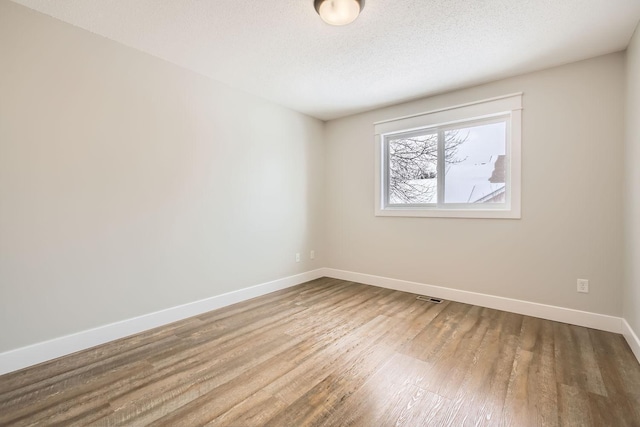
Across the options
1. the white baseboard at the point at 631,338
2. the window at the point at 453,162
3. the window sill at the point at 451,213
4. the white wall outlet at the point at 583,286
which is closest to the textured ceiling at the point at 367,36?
the window at the point at 453,162

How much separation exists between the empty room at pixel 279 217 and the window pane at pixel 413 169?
36 millimetres

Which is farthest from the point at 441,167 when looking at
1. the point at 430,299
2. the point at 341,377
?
the point at 341,377

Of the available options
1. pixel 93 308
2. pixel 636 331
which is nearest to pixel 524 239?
pixel 636 331

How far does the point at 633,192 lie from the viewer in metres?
2.14

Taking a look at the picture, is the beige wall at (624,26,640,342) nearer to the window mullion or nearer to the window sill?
the window sill

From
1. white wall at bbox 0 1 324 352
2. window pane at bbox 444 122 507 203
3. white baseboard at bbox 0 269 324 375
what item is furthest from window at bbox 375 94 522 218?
white baseboard at bbox 0 269 324 375

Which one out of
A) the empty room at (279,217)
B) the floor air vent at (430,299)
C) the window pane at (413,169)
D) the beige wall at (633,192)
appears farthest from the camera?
the window pane at (413,169)

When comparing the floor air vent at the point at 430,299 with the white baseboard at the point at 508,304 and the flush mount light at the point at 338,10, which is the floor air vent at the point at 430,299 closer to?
the white baseboard at the point at 508,304

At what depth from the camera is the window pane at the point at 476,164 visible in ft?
10.2

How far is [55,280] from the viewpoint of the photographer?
210 centimetres

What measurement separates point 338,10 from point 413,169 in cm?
237

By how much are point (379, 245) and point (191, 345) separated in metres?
2.63

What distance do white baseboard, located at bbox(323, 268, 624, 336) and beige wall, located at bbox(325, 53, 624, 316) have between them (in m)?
0.06

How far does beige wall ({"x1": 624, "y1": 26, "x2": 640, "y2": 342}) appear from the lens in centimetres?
204
